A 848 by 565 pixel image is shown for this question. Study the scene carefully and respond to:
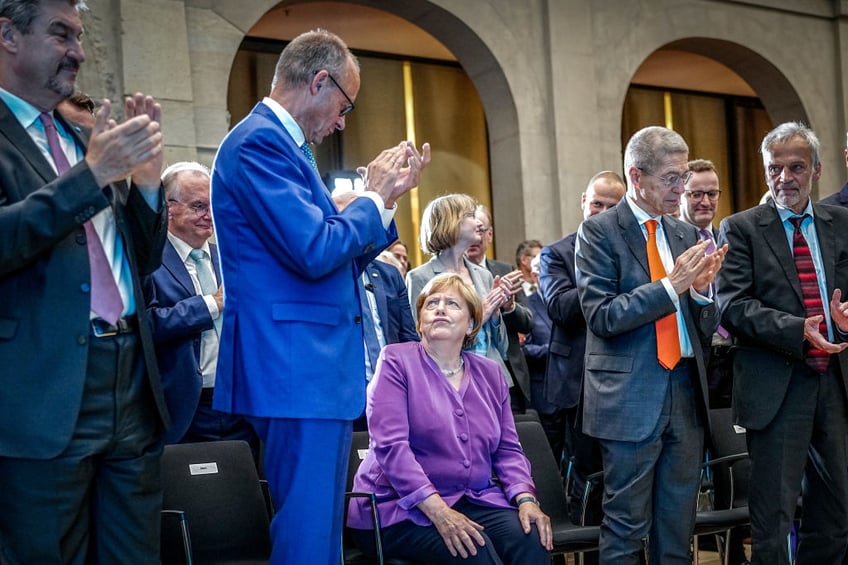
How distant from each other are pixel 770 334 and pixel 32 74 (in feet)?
8.43

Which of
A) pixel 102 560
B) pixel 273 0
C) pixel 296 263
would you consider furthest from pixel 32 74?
pixel 273 0

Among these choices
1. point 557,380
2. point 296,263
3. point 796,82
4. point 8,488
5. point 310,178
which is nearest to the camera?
point 8,488

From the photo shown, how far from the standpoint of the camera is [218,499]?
3184 mm

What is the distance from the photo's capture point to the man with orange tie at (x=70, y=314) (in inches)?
76.1

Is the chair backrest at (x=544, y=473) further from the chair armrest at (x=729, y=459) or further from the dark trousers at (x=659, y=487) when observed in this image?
the chair armrest at (x=729, y=459)

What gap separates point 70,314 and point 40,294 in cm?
7

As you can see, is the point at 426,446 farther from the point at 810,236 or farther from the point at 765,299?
the point at 810,236

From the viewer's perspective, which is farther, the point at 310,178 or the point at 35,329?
the point at 310,178

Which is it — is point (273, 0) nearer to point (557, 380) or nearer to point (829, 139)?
point (557, 380)

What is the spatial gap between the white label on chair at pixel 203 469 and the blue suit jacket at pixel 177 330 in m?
0.33

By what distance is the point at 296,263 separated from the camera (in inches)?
93.4

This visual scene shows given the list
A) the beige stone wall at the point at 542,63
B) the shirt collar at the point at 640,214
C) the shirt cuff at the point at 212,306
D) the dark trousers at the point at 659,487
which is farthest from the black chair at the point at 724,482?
the beige stone wall at the point at 542,63

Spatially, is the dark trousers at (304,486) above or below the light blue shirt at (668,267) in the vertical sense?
below

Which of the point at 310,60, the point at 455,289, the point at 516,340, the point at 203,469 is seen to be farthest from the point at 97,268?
the point at 516,340
